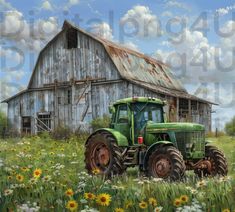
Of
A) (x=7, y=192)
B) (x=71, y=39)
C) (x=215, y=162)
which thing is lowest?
(x=215, y=162)

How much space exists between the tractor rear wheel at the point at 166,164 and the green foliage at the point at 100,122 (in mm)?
13791

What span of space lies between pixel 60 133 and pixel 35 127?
4233mm

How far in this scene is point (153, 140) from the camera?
10.0 meters

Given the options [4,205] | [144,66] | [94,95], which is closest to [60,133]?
[94,95]

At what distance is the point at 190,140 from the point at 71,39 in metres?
18.9

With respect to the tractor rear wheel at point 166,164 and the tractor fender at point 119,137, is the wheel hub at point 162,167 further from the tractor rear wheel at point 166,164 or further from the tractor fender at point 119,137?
the tractor fender at point 119,137

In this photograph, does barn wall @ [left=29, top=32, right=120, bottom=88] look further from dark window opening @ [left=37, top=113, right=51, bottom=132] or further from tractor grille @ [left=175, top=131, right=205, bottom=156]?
tractor grille @ [left=175, top=131, right=205, bottom=156]

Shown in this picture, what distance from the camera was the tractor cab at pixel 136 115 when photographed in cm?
1028

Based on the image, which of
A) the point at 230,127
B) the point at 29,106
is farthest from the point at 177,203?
the point at 230,127

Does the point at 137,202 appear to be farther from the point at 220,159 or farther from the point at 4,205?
the point at 220,159

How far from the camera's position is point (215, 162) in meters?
10.2

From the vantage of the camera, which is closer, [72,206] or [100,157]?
[72,206]

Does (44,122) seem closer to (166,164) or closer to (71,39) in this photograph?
(71,39)

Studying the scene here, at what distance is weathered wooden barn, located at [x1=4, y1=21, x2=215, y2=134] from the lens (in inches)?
999
